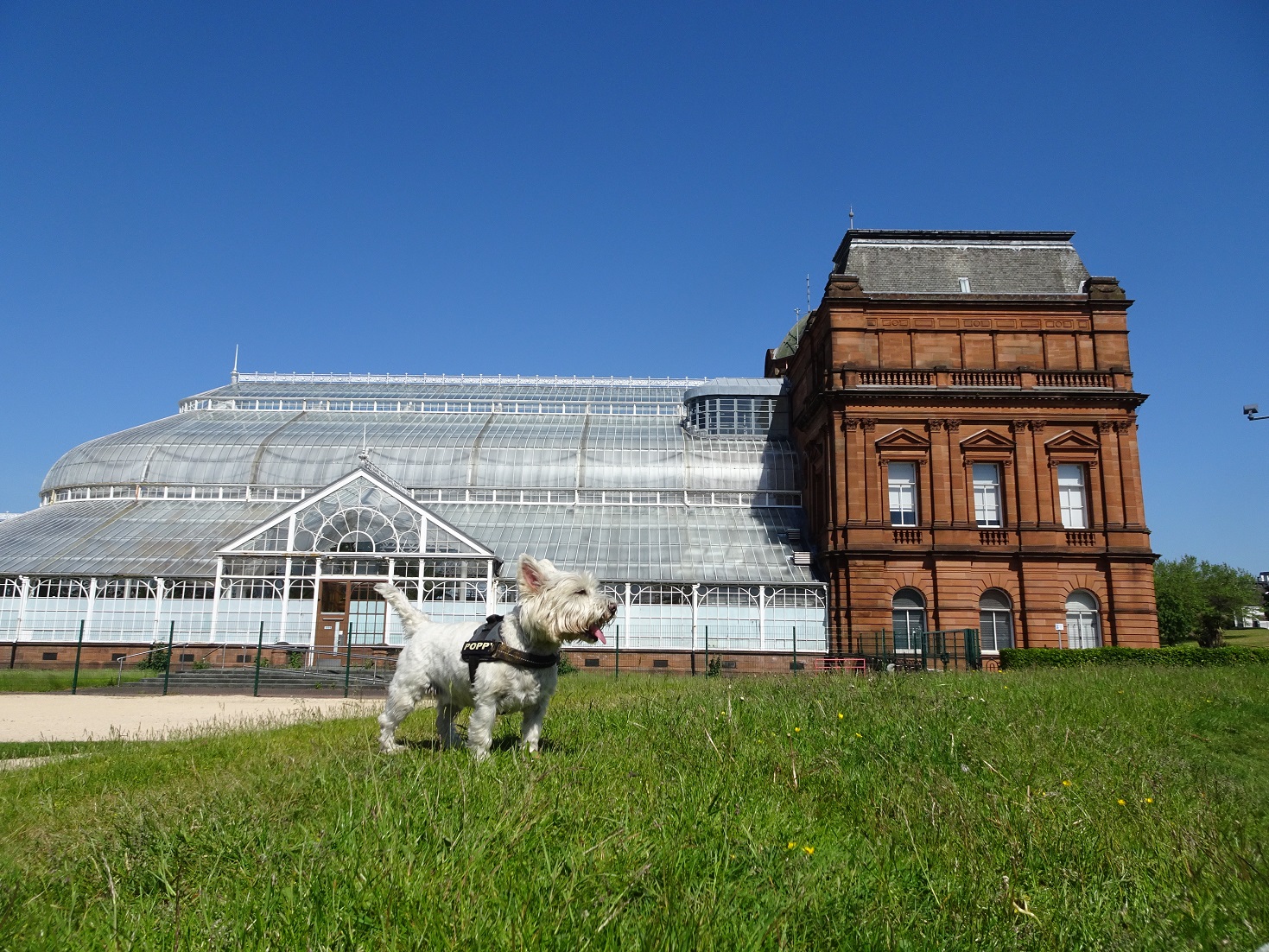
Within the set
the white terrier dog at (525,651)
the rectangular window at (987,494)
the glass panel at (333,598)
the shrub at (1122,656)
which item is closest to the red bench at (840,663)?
the shrub at (1122,656)

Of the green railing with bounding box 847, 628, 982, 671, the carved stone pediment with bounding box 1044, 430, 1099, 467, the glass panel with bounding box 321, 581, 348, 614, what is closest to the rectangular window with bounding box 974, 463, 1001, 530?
the carved stone pediment with bounding box 1044, 430, 1099, 467

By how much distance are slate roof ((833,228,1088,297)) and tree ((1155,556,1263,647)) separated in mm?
39695

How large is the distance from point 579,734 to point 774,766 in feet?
7.69

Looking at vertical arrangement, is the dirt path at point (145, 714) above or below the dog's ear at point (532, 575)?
below

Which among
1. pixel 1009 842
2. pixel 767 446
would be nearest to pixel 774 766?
pixel 1009 842

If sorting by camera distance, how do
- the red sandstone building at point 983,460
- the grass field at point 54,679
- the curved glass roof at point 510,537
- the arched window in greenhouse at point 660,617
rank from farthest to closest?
1. the curved glass roof at point 510,537
2. the arched window in greenhouse at point 660,617
3. the red sandstone building at point 983,460
4. the grass field at point 54,679

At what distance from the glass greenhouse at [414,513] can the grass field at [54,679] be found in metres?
4.36

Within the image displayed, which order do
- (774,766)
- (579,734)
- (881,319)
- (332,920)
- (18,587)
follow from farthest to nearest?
(881,319) → (18,587) → (579,734) → (774,766) → (332,920)

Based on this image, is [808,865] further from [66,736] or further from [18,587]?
[18,587]

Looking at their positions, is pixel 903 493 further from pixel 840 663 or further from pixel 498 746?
pixel 498 746

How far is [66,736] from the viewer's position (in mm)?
12430

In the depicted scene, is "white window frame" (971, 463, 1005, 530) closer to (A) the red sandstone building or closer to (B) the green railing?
(A) the red sandstone building

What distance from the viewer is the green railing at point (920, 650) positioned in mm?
25719

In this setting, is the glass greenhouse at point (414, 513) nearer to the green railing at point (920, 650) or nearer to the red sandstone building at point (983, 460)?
the green railing at point (920, 650)
